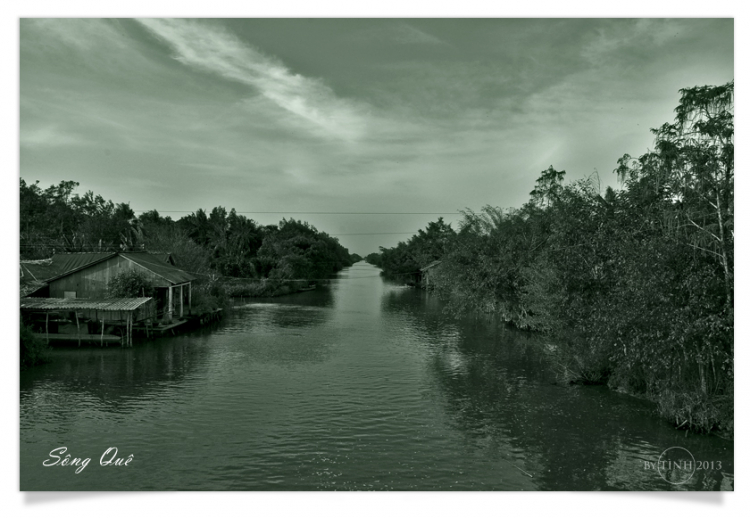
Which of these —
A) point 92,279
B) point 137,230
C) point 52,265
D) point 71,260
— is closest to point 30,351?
point 92,279

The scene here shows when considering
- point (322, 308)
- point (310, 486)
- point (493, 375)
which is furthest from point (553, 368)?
point (322, 308)

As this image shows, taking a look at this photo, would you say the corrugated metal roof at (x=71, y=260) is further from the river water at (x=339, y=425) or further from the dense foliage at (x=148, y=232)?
the river water at (x=339, y=425)

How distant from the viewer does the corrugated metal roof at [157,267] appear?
28142 millimetres

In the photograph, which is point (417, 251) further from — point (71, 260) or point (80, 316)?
point (80, 316)

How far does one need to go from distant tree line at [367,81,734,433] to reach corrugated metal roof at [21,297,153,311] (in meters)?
19.1

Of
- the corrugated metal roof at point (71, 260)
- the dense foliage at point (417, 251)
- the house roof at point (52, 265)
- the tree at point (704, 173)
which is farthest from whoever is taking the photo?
the dense foliage at point (417, 251)

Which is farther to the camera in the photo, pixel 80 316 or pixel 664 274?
pixel 80 316

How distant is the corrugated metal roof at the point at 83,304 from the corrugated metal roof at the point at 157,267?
3.19 metres

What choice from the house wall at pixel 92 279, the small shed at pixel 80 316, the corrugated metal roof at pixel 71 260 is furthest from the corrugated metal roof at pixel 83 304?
the corrugated metal roof at pixel 71 260

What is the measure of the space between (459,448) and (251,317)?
26.0 meters

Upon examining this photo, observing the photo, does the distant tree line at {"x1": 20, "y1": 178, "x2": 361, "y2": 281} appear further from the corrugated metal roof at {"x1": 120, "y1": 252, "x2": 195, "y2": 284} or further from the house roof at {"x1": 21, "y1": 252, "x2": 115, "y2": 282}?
the corrugated metal roof at {"x1": 120, "y1": 252, "x2": 195, "y2": 284}

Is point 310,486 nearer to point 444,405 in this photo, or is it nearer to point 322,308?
point 444,405

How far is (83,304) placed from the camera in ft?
78.7

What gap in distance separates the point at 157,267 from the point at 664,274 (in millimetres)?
26728
